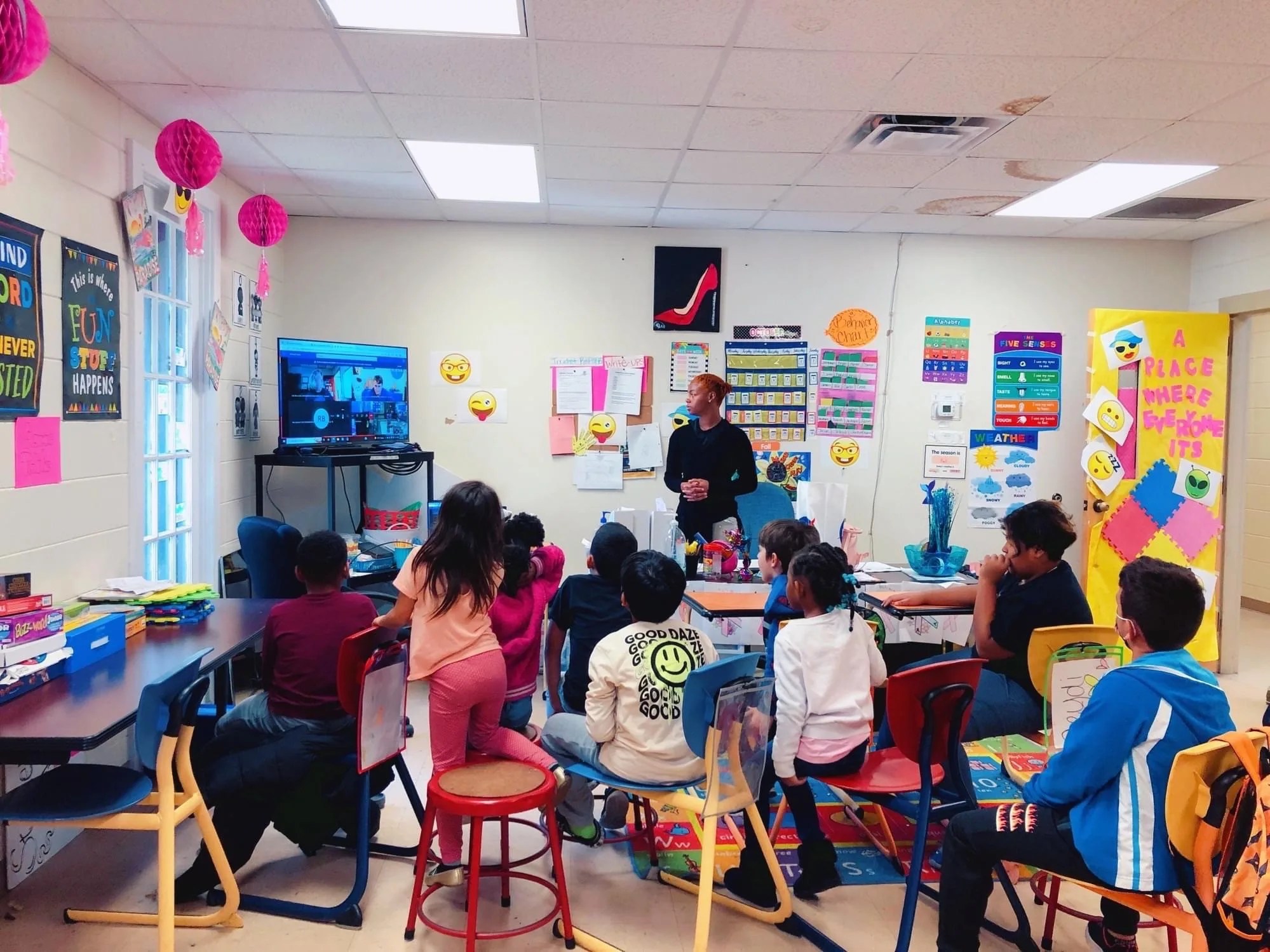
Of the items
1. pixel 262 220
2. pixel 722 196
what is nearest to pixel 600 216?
pixel 722 196

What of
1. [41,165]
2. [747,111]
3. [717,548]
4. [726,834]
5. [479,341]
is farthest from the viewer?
[479,341]

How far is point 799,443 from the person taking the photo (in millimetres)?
5125

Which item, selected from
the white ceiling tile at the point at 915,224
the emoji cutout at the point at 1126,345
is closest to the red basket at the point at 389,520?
the white ceiling tile at the point at 915,224

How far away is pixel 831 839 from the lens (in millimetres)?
2836

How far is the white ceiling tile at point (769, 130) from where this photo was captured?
3.18 metres

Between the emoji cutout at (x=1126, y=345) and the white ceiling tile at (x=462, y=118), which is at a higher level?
the white ceiling tile at (x=462, y=118)

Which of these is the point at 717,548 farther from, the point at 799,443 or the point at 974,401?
the point at 974,401

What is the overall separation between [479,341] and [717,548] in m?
2.17

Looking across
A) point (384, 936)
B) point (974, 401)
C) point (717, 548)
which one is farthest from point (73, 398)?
point (974, 401)

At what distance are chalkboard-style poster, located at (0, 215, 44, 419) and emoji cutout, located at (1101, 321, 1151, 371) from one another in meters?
4.94

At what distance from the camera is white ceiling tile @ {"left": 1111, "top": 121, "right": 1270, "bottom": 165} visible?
10.8 ft

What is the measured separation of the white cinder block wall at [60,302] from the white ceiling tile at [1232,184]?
173 inches

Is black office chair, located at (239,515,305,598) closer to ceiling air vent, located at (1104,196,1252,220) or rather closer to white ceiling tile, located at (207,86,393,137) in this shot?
white ceiling tile, located at (207,86,393,137)

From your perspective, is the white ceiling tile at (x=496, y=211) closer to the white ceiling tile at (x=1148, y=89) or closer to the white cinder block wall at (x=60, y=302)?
the white cinder block wall at (x=60, y=302)
